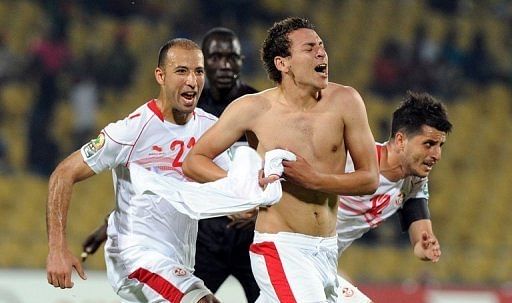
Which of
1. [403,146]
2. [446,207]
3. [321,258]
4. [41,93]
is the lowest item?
[446,207]

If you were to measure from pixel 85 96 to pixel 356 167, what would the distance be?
27.0ft

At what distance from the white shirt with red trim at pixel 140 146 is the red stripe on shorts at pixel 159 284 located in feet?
1.29

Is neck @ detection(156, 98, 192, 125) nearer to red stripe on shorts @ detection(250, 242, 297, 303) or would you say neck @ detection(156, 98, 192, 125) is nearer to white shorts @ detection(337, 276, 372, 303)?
red stripe on shorts @ detection(250, 242, 297, 303)

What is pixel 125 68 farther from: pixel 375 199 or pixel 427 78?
pixel 375 199

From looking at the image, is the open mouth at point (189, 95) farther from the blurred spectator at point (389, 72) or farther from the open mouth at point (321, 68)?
the blurred spectator at point (389, 72)

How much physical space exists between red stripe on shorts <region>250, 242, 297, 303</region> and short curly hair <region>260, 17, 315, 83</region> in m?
0.88

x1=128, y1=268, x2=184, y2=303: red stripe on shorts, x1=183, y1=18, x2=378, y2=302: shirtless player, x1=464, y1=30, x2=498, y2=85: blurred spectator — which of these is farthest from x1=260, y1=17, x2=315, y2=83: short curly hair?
x1=464, y1=30, x2=498, y2=85: blurred spectator

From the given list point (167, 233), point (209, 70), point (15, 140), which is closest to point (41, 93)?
point (15, 140)

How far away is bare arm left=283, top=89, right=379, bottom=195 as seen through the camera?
5219 millimetres

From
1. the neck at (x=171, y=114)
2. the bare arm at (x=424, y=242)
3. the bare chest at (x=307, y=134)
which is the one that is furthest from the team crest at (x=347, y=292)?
the neck at (x=171, y=114)

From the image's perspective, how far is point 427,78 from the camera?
46.9 ft

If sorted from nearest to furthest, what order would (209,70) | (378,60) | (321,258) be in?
1. (321,258)
2. (209,70)
3. (378,60)

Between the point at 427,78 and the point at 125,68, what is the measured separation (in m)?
3.95

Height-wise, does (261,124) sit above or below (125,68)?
above
